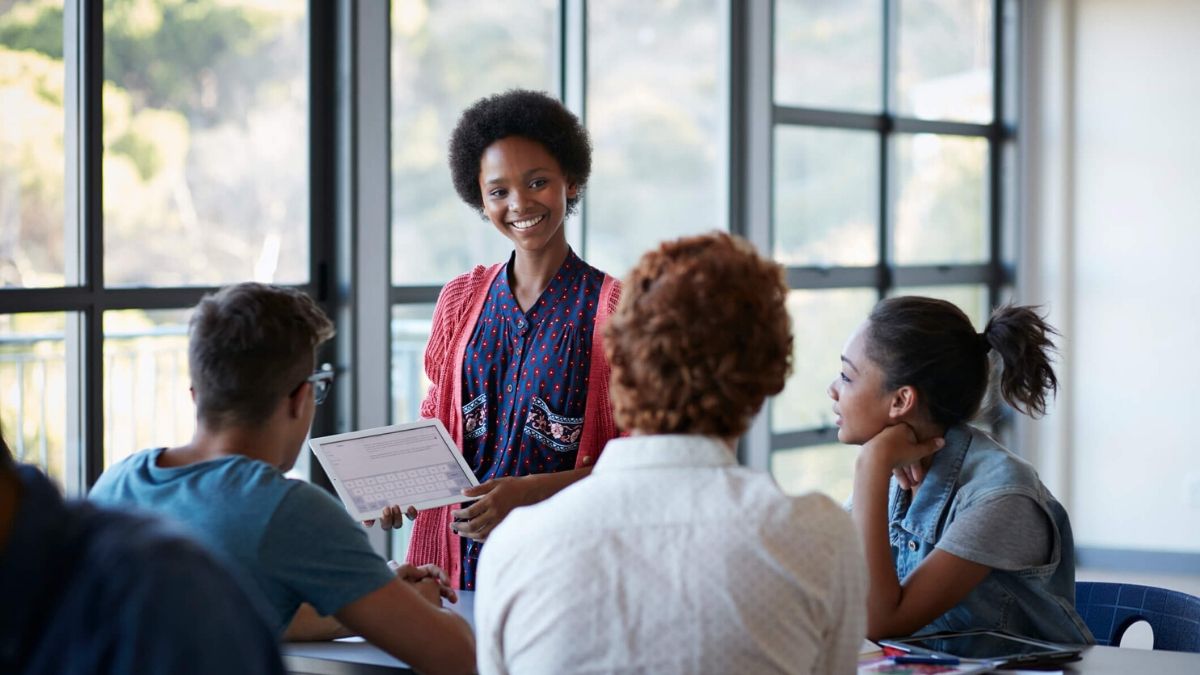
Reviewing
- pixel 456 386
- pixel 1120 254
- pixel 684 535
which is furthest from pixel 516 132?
pixel 1120 254

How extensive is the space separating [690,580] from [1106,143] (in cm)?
565

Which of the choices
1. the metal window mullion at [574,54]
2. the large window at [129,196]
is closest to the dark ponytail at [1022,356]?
the large window at [129,196]

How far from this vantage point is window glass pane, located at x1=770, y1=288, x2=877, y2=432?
5.75 meters

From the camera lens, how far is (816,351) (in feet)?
19.4

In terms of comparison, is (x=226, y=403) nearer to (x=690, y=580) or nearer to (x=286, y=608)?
(x=286, y=608)

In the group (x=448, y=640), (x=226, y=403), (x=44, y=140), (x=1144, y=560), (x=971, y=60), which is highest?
(x=971, y=60)

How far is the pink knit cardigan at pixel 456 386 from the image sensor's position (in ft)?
7.98

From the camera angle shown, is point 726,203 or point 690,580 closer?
point 690,580

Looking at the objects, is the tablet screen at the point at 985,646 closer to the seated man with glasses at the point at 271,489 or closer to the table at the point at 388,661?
the table at the point at 388,661

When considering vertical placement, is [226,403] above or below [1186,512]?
above

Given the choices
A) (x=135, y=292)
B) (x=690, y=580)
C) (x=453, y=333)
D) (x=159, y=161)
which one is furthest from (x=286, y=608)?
(x=159, y=161)

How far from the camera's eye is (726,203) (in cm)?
529

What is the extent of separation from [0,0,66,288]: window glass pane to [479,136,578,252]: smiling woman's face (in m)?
1.34

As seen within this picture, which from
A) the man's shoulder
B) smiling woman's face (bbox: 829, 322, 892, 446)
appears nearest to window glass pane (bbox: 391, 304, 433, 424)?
smiling woman's face (bbox: 829, 322, 892, 446)
